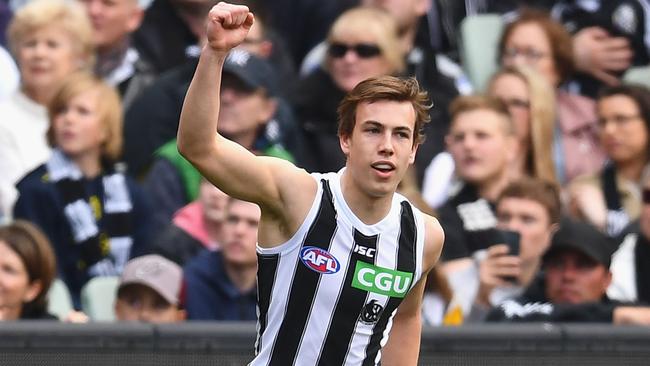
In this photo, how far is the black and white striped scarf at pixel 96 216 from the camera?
7996 millimetres

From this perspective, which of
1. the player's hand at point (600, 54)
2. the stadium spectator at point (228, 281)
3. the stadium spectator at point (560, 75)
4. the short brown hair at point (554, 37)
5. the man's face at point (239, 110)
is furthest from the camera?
the player's hand at point (600, 54)

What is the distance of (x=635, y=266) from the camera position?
→ 823 cm

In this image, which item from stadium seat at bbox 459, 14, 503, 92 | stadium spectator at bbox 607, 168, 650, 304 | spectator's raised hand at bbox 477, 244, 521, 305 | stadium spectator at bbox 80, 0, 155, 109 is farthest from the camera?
stadium seat at bbox 459, 14, 503, 92

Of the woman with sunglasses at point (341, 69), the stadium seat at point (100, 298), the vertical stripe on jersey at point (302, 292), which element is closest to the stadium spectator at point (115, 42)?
the woman with sunglasses at point (341, 69)

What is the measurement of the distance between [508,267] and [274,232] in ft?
10.2

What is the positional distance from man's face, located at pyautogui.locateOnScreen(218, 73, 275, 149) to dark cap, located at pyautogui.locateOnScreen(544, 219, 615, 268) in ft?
5.75

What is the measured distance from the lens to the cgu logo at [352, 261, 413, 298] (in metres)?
5.19

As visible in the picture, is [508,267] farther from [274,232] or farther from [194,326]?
[274,232]

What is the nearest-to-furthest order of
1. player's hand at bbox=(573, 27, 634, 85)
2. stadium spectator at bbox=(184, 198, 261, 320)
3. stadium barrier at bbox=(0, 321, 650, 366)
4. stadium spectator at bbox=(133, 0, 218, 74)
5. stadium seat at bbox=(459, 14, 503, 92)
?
stadium barrier at bbox=(0, 321, 650, 366), stadium spectator at bbox=(184, 198, 261, 320), stadium spectator at bbox=(133, 0, 218, 74), stadium seat at bbox=(459, 14, 503, 92), player's hand at bbox=(573, 27, 634, 85)

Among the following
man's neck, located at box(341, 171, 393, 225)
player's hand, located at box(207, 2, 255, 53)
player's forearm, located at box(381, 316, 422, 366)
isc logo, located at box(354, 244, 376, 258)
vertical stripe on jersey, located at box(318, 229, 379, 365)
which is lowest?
player's forearm, located at box(381, 316, 422, 366)

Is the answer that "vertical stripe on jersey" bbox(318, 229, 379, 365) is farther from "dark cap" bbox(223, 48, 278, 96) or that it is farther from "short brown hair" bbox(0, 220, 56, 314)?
"dark cap" bbox(223, 48, 278, 96)

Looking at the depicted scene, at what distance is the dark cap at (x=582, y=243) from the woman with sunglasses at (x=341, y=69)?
4.67 ft

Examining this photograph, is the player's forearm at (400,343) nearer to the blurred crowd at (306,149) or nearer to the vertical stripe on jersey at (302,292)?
the vertical stripe on jersey at (302,292)

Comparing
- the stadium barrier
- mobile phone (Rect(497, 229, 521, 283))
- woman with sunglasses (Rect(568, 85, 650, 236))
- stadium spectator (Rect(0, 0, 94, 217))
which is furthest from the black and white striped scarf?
woman with sunglasses (Rect(568, 85, 650, 236))
